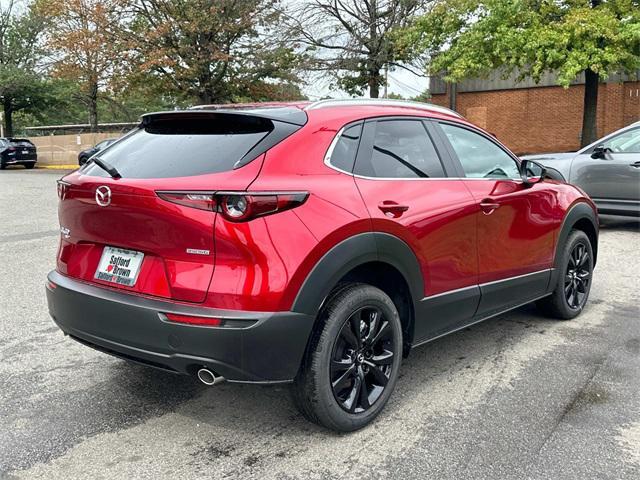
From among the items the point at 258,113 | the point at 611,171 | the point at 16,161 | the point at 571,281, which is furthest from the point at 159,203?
the point at 16,161

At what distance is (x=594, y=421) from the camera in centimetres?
327

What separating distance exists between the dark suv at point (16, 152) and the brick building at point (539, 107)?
65.9 feet

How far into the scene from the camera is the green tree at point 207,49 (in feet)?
80.7

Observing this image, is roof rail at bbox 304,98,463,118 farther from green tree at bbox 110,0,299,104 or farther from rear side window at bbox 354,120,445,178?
green tree at bbox 110,0,299,104

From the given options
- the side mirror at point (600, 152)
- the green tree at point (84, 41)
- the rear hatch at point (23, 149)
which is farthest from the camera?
the rear hatch at point (23, 149)

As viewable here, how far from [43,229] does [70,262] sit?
732 cm

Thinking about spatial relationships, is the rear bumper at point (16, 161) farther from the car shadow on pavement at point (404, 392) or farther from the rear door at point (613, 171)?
the car shadow on pavement at point (404, 392)

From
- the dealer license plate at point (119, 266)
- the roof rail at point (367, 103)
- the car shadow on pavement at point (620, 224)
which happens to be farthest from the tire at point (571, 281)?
the car shadow on pavement at point (620, 224)

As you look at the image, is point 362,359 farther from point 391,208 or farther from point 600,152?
point 600,152

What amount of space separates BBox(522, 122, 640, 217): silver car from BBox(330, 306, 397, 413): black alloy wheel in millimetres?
6606

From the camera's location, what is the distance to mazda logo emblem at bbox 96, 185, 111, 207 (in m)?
2.99

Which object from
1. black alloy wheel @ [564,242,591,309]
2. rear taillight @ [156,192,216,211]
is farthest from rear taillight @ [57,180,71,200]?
black alloy wheel @ [564,242,591,309]

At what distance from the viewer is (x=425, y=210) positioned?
3.45 meters

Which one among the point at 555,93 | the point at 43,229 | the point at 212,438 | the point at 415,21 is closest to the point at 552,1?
the point at 415,21
